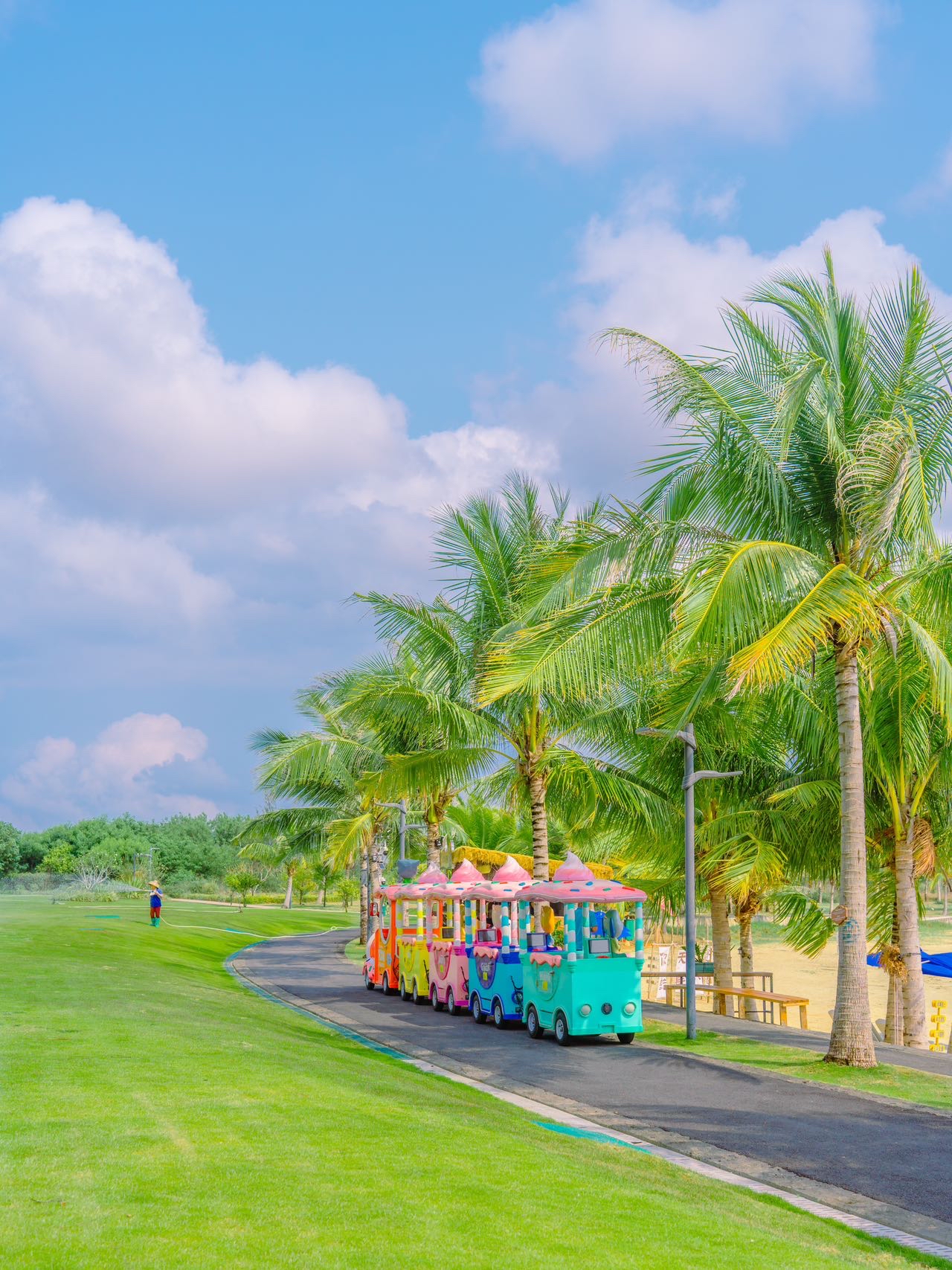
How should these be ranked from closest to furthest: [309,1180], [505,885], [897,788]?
[309,1180] → [897,788] → [505,885]

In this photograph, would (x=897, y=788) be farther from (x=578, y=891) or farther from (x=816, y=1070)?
(x=816, y=1070)

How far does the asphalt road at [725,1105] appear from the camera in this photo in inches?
379

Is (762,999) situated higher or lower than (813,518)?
lower

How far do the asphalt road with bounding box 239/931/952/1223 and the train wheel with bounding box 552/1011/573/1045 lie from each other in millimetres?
177

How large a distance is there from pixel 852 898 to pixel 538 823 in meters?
7.71

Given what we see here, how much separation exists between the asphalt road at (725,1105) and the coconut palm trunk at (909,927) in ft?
15.0

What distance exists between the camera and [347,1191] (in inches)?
274

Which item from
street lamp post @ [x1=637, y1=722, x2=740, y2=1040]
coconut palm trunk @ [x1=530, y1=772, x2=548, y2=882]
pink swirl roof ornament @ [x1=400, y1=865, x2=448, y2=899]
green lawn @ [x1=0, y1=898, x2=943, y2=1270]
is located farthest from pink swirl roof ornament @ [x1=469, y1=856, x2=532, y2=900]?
green lawn @ [x1=0, y1=898, x2=943, y2=1270]

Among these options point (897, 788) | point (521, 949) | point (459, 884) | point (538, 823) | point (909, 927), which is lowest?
point (521, 949)

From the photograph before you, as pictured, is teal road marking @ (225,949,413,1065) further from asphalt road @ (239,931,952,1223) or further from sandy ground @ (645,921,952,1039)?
sandy ground @ (645,921,952,1039)

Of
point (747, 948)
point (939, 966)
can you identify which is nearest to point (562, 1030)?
point (939, 966)

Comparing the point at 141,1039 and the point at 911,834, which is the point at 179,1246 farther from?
the point at 911,834

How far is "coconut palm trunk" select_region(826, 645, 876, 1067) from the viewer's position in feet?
48.4

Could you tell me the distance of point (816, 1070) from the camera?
14672 millimetres
